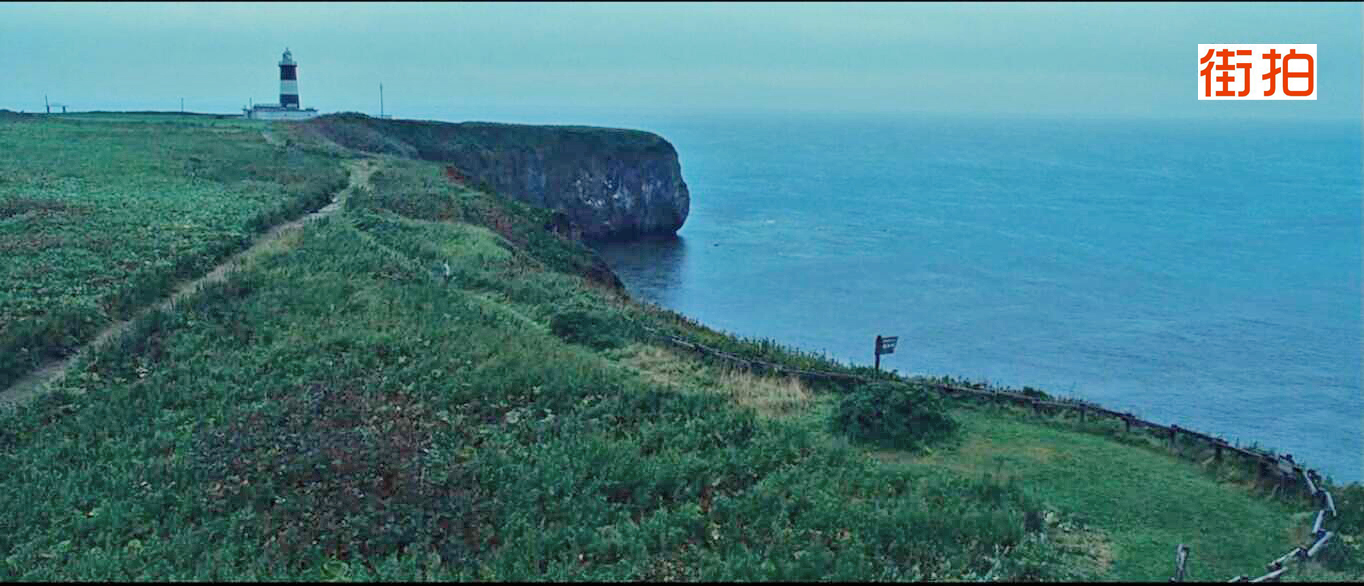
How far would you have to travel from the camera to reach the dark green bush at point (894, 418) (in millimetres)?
15445

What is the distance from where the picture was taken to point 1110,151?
198500 millimetres

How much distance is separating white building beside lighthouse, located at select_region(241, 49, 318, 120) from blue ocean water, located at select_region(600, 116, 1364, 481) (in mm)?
29657

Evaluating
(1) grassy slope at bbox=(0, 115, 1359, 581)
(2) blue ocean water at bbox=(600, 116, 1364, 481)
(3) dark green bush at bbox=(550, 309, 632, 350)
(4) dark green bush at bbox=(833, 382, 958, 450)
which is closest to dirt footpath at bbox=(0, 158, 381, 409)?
(1) grassy slope at bbox=(0, 115, 1359, 581)

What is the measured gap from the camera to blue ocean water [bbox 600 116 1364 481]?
38.2m

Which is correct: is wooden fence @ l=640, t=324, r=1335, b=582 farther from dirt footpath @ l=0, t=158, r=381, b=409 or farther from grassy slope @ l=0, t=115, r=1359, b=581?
dirt footpath @ l=0, t=158, r=381, b=409

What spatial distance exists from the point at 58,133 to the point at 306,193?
3225 cm

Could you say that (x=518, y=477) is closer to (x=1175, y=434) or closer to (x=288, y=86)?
(x=1175, y=434)

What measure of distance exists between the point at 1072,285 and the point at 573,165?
135ft

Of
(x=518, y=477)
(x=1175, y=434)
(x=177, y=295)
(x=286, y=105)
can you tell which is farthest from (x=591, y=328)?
(x=286, y=105)

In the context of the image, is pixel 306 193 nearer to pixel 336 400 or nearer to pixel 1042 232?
pixel 336 400

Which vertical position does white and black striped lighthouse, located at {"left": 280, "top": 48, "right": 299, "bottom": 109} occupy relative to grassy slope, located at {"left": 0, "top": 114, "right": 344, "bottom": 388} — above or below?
above

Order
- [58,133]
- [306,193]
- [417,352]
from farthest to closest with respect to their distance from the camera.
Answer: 1. [58,133]
2. [306,193]
3. [417,352]

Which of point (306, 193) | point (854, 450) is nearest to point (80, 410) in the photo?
point (854, 450)

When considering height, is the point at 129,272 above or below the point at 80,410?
above
